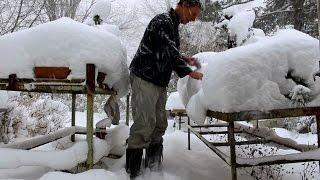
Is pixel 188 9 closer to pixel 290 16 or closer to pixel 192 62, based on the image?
pixel 192 62

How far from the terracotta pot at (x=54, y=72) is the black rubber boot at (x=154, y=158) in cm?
142

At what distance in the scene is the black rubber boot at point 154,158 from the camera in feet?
13.5

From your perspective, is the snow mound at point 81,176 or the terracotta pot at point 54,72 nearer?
the snow mound at point 81,176

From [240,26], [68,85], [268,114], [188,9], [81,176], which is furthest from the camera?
[240,26]

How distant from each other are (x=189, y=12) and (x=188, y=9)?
0.03 metres

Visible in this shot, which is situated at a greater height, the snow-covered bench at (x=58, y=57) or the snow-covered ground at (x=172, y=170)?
the snow-covered bench at (x=58, y=57)

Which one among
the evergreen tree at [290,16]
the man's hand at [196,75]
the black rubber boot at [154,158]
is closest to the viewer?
the man's hand at [196,75]

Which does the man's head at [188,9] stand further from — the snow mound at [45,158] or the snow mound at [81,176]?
the snow mound at [81,176]

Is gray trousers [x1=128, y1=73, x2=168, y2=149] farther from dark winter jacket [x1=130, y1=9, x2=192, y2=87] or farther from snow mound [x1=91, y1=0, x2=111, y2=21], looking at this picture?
snow mound [x1=91, y1=0, x2=111, y2=21]

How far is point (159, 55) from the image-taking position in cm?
370

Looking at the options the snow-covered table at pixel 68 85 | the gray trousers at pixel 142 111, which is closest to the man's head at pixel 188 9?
the gray trousers at pixel 142 111

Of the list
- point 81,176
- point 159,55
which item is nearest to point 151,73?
point 159,55

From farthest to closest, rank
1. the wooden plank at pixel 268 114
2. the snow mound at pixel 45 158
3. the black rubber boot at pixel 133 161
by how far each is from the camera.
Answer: the black rubber boot at pixel 133 161 → the snow mound at pixel 45 158 → the wooden plank at pixel 268 114

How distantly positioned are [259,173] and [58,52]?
97.9 inches
